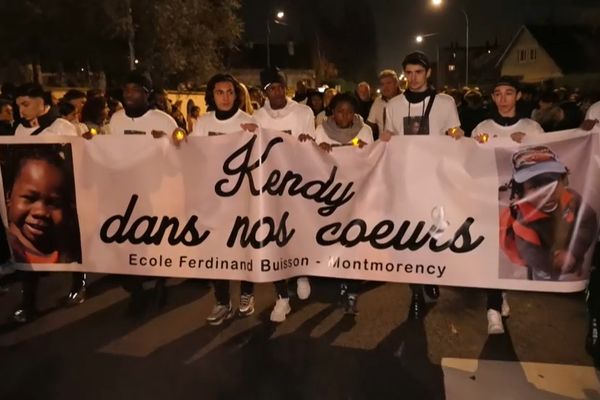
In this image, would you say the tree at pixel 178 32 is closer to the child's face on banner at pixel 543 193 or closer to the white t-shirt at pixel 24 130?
the white t-shirt at pixel 24 130

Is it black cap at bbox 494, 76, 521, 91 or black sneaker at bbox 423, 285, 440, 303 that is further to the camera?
black sneaker at bbox 423, 285, 440, 303

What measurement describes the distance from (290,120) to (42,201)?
2.10 meters

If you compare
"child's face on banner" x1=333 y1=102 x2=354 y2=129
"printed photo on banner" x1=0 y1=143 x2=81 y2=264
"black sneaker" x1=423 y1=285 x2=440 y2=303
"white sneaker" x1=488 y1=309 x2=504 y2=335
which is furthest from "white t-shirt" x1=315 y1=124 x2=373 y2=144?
"printed photo on banner" x1=0 y1=143 x2=81 y2=264

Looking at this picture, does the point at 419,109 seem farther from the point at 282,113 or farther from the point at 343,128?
the point at 282,113

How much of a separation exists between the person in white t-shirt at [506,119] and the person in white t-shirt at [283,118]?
1.39 metres

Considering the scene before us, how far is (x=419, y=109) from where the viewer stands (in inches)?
211

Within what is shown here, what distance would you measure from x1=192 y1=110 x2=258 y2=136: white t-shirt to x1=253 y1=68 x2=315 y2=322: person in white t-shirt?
317 millimetres

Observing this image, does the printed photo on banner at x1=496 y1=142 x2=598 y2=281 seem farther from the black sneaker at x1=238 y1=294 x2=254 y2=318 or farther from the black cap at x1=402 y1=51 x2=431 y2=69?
the black sneaker at x1=238 y1=294 x2=254 y2=318

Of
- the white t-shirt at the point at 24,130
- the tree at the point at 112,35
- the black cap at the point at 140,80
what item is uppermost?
the tree at the point at 112,35

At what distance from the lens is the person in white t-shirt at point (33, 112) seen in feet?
18.1

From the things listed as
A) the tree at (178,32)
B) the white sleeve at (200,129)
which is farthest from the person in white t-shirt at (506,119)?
the tree at (178,32)

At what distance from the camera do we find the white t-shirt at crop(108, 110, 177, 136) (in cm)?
547

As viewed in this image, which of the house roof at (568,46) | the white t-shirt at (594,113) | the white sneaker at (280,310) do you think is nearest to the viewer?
the white t-shirt at (594,113)

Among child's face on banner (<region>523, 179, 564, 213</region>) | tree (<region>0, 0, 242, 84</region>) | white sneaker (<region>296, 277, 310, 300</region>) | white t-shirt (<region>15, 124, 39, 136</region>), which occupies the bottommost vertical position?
white sneaker (<region>296, 277, 310, 300</region>)
